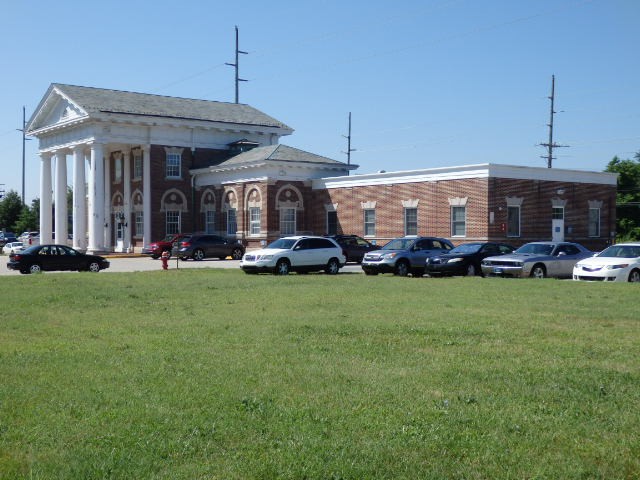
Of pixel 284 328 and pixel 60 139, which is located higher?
pixel 60 139

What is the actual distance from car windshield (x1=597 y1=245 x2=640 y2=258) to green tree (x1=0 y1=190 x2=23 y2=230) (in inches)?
3522

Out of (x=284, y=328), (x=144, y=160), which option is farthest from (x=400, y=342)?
(x=144, y=160)

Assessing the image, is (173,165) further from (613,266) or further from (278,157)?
(613,266)

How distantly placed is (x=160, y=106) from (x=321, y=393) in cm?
5154

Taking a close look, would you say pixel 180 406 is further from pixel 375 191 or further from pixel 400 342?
pixel 375 191

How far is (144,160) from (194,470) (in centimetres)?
5130

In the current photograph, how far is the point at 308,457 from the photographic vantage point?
6137mm

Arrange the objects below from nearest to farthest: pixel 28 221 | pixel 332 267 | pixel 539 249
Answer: pixel 539 249 → pixel 332 267 → pixel 28 221

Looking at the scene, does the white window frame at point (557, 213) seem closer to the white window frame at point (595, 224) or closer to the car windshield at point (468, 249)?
the white window frame at point (595, 224)

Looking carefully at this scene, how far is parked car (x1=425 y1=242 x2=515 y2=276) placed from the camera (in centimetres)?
2947

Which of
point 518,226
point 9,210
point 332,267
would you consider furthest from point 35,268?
point 9,210

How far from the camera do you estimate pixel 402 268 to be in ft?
98.8

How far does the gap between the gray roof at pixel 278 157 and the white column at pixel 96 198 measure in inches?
315

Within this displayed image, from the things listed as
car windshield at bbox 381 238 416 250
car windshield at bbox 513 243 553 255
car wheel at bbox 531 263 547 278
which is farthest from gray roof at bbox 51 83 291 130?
car wheel at bbox 531 263 547 278
